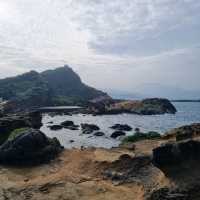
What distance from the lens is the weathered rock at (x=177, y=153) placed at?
1107 inches

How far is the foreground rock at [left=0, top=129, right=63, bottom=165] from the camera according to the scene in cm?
3762

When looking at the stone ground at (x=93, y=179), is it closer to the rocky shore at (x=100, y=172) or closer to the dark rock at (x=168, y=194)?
the rocky shore at (x=100, y=172)

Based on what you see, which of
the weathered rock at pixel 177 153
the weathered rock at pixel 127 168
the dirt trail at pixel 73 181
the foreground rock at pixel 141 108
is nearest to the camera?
the dirt trail at pixel 73 181

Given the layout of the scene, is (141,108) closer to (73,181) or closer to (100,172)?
(100,172)

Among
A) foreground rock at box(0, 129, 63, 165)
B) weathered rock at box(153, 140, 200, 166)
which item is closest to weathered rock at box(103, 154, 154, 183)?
Answer: weathered rock at box(153, 140, 200, 166)

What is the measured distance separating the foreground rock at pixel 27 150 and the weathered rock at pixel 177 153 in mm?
14192

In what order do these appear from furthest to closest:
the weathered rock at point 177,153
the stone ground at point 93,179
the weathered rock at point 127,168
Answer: the weathered rock at point 127,168 < the weathered rock at point 177,153 < the stone ground at point 93,179

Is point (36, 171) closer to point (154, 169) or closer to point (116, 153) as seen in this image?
point (116, 153)

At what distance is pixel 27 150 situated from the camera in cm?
3816

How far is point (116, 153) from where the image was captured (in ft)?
121

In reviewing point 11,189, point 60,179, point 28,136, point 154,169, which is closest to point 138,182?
point 154,169

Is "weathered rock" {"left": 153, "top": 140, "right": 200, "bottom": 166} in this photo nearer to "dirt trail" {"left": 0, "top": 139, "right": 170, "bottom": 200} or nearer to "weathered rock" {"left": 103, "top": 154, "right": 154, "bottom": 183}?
"dirt trail" {"left": 0, "top": 139, "right": 170, "bottom": 200}

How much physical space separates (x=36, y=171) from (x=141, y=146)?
11504 millimetres

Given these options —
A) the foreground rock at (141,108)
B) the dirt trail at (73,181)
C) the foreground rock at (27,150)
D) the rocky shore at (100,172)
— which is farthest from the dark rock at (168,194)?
the foreground rock at (141,108)
